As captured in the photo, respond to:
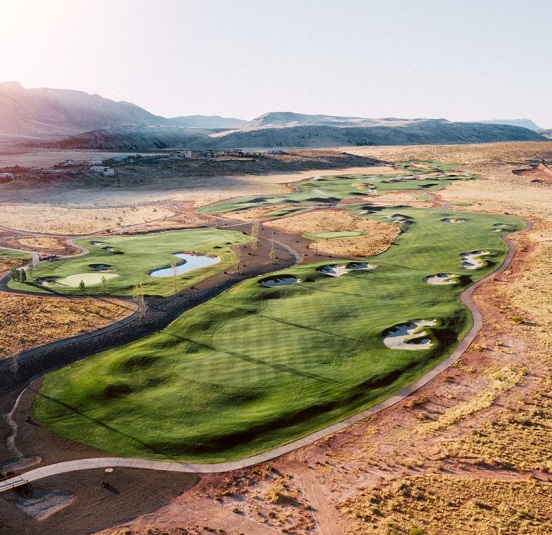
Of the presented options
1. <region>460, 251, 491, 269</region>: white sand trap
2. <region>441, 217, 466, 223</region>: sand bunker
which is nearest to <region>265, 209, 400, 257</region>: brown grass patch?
<region>441, 217, 466, 223</region>: sand bunker

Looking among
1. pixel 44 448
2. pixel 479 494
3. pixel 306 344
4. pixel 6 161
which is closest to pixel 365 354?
pixel 306 344

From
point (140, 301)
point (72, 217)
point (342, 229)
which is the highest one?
point (72, 217)

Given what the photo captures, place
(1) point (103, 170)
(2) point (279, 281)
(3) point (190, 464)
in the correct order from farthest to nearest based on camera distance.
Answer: (1) point (103, 170), (2) point (279, 281), (3) point (190, 464)

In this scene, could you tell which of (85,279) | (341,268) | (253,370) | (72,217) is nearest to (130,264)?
(85,279)

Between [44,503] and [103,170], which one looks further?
[103,170]

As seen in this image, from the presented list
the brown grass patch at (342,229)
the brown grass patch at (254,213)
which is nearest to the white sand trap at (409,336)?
the brown grass patch at (342,229)

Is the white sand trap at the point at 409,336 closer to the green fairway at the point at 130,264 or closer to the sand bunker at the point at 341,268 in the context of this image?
the sand bunker at the point at 341,268

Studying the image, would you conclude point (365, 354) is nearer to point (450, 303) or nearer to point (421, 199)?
point (450, 303)

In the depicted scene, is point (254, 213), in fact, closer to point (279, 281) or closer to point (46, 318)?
point (279, 281)
